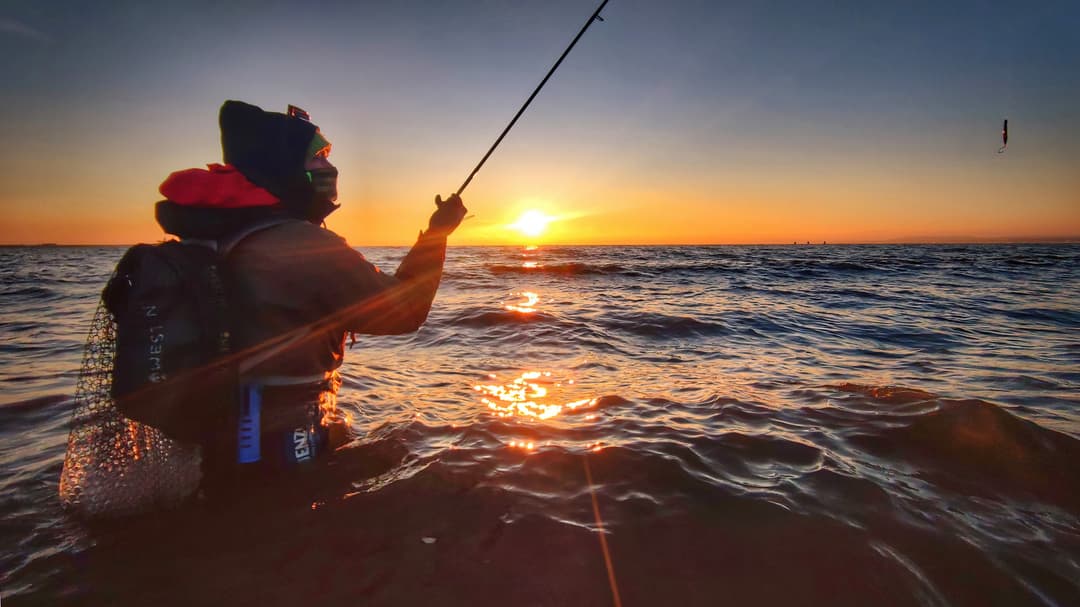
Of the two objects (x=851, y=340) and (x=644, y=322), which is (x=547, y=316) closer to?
(x=644, y=322)

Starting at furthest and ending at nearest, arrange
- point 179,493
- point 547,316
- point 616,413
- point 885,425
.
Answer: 1. point 547,316
2. point 616,413
3. point 885,425
4. point 179,493

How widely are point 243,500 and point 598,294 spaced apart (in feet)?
47.2

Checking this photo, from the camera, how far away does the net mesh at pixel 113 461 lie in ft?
8.78

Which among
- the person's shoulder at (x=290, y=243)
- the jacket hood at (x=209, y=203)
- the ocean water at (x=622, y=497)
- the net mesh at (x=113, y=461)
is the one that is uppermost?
the jacket hood at (x=209, y=203)

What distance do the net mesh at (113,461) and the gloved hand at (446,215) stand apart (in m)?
2.00

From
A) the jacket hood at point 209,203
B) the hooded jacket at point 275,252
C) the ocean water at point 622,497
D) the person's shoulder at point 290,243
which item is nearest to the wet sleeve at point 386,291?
the hooded jacket at point 275,252

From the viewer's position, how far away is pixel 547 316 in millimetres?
11008

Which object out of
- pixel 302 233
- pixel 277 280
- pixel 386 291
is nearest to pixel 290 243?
pixel 302 233

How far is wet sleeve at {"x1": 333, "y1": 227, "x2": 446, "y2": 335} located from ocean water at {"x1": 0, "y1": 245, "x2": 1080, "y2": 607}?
117 cm

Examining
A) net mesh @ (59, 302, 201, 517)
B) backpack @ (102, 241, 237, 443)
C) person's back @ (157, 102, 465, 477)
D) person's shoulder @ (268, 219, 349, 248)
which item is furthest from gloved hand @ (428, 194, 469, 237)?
net mesh @ (59, 302, 201, 517)

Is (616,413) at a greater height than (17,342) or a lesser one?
lesser

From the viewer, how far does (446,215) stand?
3641mm

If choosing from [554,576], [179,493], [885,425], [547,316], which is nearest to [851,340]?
[885,425]

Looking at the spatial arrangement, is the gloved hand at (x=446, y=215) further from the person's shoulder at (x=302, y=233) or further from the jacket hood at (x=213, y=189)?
the jacket hood at (x=213, y=189)
